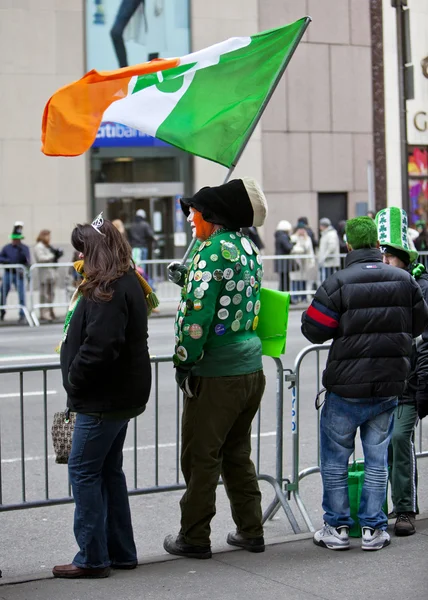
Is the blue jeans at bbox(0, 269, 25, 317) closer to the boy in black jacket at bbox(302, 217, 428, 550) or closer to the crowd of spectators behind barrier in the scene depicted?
the crowd of spectators behind barrier

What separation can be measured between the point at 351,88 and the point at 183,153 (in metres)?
5.90

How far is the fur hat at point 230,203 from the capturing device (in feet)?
17.7

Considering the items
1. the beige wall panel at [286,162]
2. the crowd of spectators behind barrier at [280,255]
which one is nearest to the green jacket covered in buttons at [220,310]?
the crowd of spectators behind barrier at [280,255]

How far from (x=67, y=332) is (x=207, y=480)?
1.08m

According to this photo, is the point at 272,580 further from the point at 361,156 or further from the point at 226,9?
the point at 361,156

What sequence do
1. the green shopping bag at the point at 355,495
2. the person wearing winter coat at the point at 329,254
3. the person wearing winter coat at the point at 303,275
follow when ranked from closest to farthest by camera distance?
the green shopping bag at the point at 355,495, the person wearing winter coat at the point at 303,275, the person wearing winter coat at the point at 329,254

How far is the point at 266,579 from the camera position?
5.16 meters

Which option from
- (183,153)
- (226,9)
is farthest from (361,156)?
(226,9)

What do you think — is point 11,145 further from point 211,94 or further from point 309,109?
point 211,94

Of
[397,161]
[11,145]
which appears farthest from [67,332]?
[397,161]

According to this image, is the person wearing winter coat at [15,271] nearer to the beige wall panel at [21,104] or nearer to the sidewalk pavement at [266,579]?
the beige wall panel at [21,104]

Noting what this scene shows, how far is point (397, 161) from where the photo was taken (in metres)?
32.4

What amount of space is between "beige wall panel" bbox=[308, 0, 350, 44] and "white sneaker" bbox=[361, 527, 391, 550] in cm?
2626

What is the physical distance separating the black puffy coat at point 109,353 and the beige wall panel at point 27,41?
22.7 metres
